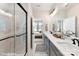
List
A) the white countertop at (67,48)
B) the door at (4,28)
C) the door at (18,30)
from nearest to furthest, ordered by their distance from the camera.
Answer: the door at (4,28)
the white countertop at (67,48)
the door at (18,30)

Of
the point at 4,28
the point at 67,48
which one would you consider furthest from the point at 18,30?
the point at 67,48

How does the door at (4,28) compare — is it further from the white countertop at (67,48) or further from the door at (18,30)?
the white countertop at (67,48)

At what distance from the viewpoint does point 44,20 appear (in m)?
2.78

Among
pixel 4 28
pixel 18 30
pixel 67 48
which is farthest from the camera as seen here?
pixel 18 30

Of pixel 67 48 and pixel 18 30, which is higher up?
pixel 18 30

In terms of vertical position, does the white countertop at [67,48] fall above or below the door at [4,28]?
below

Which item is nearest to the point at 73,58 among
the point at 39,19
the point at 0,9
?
the point at 0,9

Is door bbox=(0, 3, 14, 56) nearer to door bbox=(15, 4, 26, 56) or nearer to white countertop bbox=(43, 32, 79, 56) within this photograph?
door bbox=(15, 4, 26, 56)

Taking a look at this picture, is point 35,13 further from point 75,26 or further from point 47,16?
point 75,26

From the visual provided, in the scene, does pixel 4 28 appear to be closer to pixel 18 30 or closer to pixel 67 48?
pixel 18 30

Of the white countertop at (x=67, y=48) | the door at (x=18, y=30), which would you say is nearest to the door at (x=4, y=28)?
the door at (x=18, y=30)

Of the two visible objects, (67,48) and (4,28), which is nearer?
(4,28)

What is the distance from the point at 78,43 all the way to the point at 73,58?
1070 millimetres

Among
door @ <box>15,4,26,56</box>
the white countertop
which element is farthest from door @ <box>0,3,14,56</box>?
the white countertop
